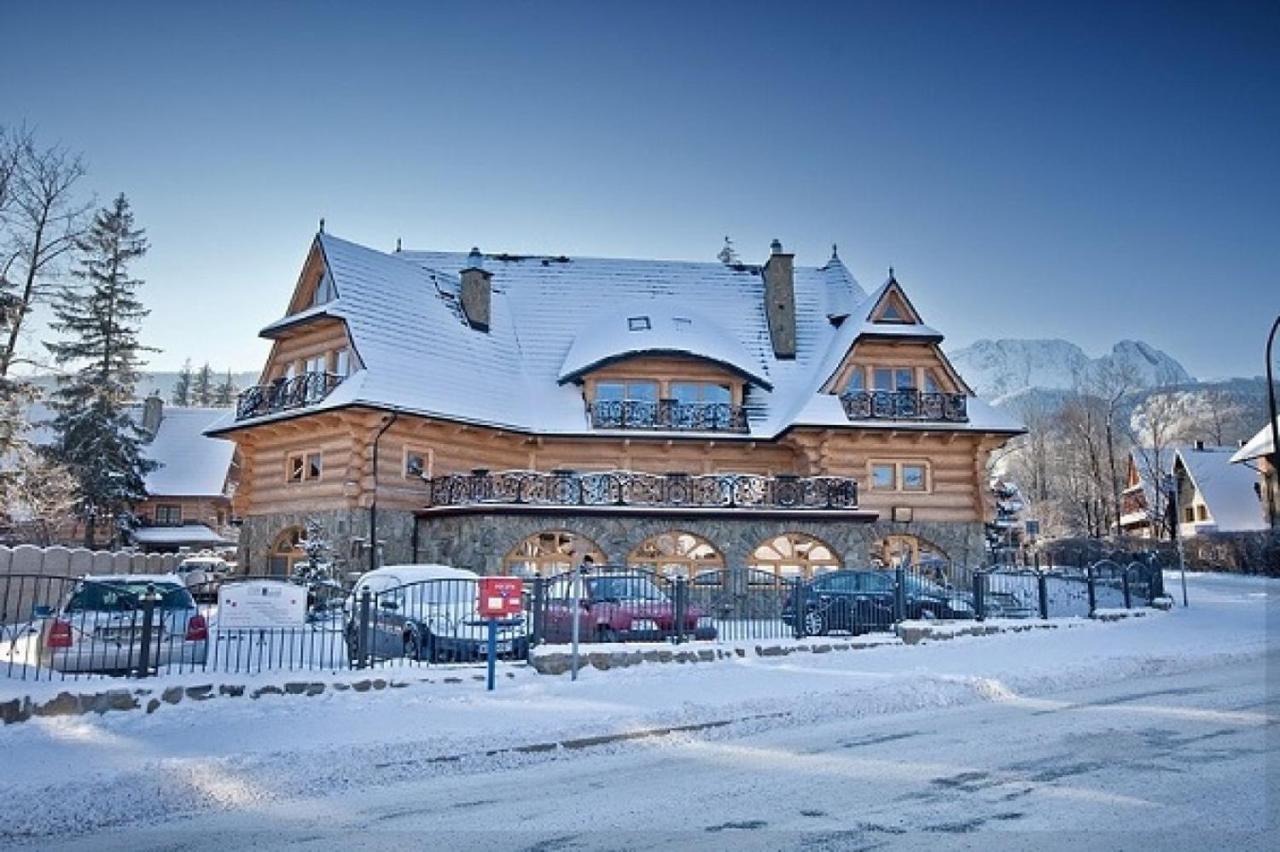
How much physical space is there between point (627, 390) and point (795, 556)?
8.16 metres

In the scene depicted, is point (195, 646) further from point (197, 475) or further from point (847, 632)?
point (197, 475)

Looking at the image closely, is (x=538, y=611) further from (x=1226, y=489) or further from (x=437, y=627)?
(x=1226, y=489)

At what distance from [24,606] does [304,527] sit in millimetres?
7771

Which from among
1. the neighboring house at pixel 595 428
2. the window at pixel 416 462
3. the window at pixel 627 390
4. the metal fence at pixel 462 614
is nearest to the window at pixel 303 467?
the neighboring house at pixel 595 428

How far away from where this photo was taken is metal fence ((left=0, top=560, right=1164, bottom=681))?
11.8 meters

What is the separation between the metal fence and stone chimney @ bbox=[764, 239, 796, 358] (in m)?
12.4

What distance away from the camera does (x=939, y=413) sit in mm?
30297

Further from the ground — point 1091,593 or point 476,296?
point 476,296

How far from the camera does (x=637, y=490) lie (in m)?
26.1

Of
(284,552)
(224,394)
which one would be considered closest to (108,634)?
(284,552)

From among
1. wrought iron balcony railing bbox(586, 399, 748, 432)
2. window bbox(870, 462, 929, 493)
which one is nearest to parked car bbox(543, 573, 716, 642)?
wrought iron balcony railing bbox(586, 399, 748, 432)

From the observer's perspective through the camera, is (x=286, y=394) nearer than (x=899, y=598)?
No

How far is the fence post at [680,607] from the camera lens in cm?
1591

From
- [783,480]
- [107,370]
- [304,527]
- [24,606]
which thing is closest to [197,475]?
[107,370]
